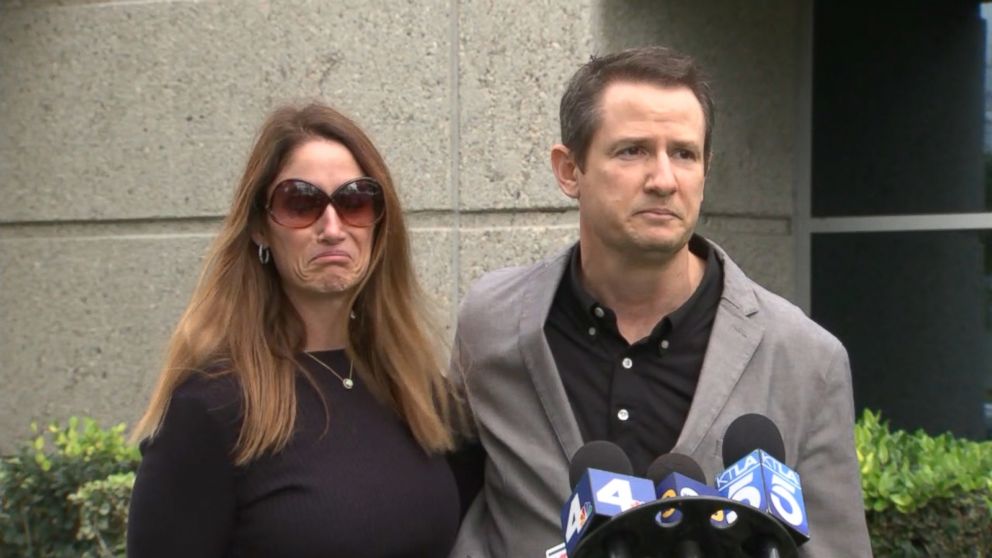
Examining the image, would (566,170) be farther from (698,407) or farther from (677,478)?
(677,478)

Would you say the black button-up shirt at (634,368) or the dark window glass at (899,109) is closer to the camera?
the black button-up shirt at (634,368)

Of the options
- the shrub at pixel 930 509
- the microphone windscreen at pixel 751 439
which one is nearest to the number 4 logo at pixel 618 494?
the microphone windscreen at pixel 751 439

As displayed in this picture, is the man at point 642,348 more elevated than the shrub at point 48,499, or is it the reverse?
the man at point 642,348

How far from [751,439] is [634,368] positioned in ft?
2.36

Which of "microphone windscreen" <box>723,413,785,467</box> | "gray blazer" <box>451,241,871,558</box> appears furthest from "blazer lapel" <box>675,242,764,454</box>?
"microphone windscreen" <box>723,413,785,467</box>

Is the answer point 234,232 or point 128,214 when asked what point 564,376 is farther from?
point 128,214

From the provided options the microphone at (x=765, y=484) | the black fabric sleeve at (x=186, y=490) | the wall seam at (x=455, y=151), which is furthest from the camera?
the wall seam at (x=455, y=151)

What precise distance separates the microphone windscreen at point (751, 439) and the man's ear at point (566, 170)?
932mm

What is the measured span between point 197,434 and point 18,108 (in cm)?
411

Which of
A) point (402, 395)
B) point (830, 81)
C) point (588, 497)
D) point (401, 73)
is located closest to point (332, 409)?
point (402, 395)

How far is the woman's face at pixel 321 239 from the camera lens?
3.43 meters

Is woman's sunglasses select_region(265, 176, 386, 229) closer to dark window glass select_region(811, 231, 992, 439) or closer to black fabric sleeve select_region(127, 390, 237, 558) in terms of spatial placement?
black fabric sleeve select_region(127, 390, 237, 558)

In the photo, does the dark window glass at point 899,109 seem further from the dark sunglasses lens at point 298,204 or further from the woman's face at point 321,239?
the dark sunglasses lens at point 298,204

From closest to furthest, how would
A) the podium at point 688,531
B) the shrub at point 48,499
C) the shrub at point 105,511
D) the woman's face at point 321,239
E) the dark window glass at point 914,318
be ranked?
1. the podium at point 688,531
2. the woman's face at point 321,239
3. the shrub at point 105,511
4. the shrub at point 48,499
5. the dark window glass at point 914,318
